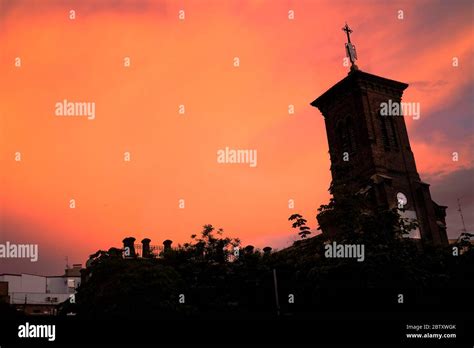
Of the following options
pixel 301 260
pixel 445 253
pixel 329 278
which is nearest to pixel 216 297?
pixel 301 260

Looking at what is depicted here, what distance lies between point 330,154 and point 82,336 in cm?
2948

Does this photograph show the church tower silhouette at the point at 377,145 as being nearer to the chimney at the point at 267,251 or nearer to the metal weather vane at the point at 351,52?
the metal weather vane at the point at 351,52

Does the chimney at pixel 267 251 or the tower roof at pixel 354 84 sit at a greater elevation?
the tower roof at pixel 354 84

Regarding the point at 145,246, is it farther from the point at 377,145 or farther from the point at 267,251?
the point at 377,145

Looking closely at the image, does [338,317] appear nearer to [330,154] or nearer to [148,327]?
[148,327]

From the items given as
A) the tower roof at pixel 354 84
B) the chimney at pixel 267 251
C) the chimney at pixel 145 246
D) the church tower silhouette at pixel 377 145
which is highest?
the tower roof at pixel 354 84

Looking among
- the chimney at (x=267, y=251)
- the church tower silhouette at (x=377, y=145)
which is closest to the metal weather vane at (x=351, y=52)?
the church tower silhouette at (x=377, y=145)

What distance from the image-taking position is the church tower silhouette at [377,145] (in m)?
35.3

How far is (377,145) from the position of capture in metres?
36.2

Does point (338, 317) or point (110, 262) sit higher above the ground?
point (110, 262)

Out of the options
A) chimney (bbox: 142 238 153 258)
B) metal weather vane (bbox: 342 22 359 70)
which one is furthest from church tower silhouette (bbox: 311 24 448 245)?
chimney (bbox: 142 238 153 258)

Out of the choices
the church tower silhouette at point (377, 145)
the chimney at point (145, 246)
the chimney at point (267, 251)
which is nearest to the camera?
the chimney at point (267, 251)

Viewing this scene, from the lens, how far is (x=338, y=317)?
15.0 metres

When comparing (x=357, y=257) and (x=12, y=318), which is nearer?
(x=12, y=318)
